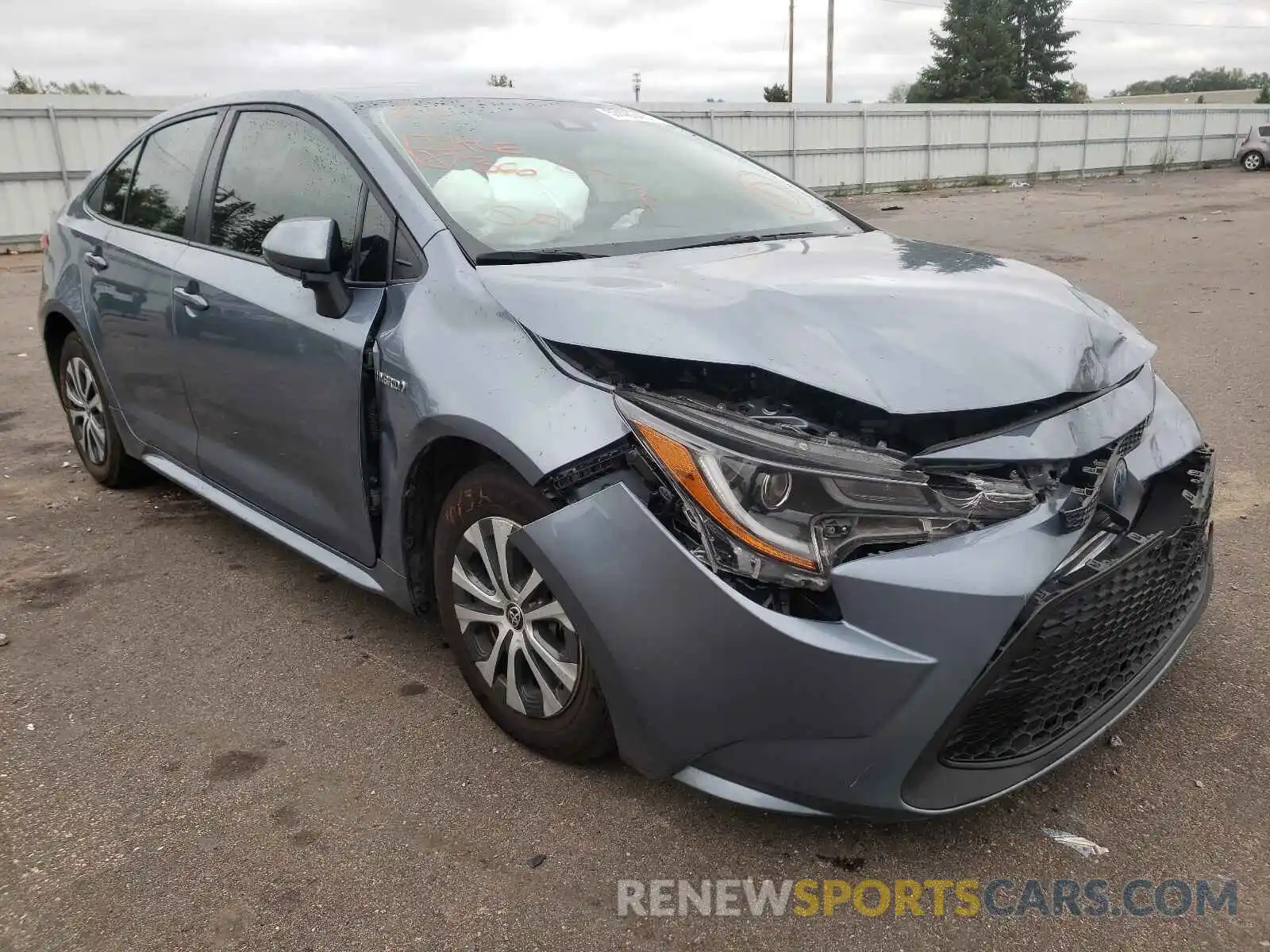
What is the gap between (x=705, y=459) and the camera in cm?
203

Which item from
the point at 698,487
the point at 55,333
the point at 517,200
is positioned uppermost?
the point at 517,200

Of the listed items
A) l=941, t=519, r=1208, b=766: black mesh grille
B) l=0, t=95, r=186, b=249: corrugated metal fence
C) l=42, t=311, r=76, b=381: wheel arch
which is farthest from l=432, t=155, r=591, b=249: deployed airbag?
l=0, t=95, r=186, b=249: corrugated metal fence

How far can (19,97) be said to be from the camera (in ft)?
53.7

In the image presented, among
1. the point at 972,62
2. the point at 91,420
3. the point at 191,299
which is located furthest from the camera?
the point at 972,62

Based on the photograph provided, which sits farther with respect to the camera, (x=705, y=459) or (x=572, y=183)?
(x=572, y=183)

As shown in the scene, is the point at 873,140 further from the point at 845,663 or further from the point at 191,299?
the point at 845,663

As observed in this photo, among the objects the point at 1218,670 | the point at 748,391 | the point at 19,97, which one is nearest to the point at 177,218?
the point at 748,391

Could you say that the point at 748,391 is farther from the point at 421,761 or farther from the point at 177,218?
the point at 177,218

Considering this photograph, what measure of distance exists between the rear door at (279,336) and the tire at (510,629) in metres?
0.42

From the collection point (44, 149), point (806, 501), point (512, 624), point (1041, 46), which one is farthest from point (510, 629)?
point (1041, 46)

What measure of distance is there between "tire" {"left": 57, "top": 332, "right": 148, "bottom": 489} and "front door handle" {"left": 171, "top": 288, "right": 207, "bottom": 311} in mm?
1072

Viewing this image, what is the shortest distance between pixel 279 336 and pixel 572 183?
968 millimetres

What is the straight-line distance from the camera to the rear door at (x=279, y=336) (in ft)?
9.25

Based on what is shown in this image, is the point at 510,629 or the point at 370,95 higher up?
the point at 370,95
